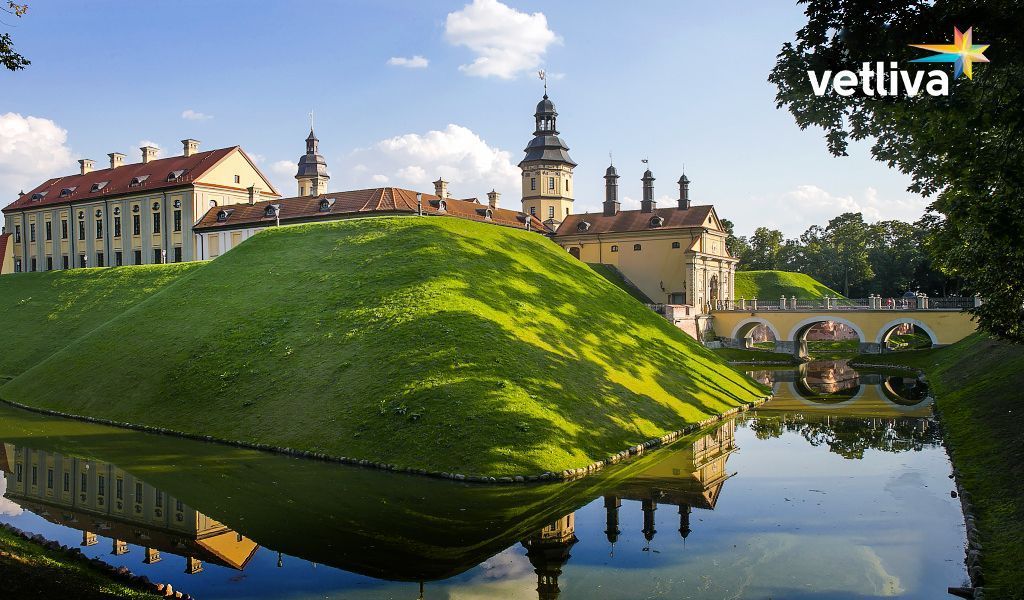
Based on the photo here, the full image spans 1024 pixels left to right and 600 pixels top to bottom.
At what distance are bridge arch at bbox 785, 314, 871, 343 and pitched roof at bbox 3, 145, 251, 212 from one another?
2450 inches

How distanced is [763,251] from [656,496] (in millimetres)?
109551

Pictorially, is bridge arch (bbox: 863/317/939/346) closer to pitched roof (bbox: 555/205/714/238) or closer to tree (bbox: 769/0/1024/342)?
pitched roof (bbox: 555/205/714/238)

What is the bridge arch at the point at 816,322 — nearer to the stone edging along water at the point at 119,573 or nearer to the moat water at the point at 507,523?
the moat water at the point at 507,523

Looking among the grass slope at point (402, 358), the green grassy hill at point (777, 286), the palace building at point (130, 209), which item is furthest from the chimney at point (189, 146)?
the green grassy hill at point (777, 286)

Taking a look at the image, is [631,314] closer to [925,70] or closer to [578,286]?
[578,286]

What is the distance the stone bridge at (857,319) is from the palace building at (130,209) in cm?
5386

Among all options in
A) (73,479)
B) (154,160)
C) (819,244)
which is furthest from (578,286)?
(819,244)

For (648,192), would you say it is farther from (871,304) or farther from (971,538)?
(971,538)

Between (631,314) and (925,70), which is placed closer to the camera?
(925,70)

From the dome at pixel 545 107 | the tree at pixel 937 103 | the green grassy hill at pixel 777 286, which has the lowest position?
the green grassy hill at pixel 777 286

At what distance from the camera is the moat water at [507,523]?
53.4 ft

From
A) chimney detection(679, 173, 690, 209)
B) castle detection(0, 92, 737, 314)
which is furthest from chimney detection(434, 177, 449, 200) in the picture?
chimney detection(679, 173, 690, 209)

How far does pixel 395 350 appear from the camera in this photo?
106 ft

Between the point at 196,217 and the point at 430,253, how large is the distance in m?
42.0
